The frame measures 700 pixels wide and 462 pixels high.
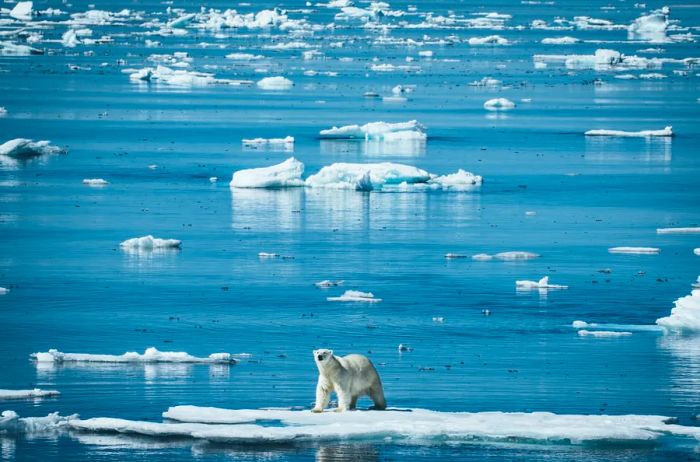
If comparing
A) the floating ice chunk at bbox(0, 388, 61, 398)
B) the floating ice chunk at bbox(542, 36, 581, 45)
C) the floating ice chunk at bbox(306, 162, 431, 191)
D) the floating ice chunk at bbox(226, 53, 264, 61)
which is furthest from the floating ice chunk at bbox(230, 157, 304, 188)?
the floating ice chunk at bbox(542, 36, 581, 45)

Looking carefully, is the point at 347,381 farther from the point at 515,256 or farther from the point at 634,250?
the point at 634,250

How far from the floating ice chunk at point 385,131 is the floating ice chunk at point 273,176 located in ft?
30.3

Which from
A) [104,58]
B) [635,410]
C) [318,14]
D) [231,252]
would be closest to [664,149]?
[231,252]

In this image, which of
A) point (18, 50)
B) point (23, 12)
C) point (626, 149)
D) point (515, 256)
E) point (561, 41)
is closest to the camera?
point (515, 256)

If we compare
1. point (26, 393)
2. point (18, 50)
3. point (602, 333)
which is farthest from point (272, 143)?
Result: point (18, 50)

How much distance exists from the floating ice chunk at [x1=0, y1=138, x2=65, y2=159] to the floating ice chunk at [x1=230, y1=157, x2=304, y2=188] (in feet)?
27.9

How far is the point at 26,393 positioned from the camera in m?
17.0

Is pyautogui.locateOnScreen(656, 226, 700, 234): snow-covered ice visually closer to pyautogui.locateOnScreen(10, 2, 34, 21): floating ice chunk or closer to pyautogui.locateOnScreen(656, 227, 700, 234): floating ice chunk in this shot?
pyautogui.locateOnScreen(656, 227, 700, 234): floating ice chunk

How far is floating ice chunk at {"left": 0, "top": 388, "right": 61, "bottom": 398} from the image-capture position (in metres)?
16.8

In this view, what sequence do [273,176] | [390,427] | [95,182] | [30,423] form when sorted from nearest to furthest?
[390,427] → [30,423] → [273,176] → [95,182]

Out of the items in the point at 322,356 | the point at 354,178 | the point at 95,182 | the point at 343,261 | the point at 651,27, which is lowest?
the point at 343,261

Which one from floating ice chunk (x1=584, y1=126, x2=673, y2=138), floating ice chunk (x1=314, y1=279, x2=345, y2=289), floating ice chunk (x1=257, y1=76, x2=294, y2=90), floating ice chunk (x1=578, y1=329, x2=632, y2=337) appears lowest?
floating ice chunk (x1=578, y1=329, x2=632, y2=337)

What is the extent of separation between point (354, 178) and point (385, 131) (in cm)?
1013

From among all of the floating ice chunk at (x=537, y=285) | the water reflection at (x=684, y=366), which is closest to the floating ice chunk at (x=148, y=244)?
the floating ice chunk at (x=537, y=285)
